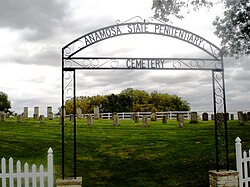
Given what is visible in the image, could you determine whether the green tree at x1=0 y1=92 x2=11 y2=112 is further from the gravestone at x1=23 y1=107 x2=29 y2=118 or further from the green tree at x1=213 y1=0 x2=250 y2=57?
the green tree at x1=213 y1=0 x2=250 y2=57

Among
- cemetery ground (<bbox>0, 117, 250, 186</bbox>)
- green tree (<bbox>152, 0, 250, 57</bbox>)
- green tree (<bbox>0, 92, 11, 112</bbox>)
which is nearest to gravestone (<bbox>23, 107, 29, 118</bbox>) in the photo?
cemetery ground (<bbox>0, 117, 250, 186</bbox>)

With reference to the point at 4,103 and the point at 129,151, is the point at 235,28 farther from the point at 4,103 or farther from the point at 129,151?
the point at 4,103

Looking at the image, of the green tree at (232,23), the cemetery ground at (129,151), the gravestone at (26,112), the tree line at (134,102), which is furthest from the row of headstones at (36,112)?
the green tree at (232,23)

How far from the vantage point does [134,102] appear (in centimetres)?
3631

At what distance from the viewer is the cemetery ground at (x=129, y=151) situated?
12.7 m

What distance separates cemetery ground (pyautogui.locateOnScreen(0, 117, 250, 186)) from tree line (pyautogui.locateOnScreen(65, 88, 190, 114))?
1353 cm

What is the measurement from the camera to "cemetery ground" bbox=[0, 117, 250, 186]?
12.7 m

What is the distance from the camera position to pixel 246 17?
13234mm

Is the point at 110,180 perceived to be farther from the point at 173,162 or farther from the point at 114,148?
the point at 114,148

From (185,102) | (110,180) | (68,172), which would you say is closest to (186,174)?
(110,180)

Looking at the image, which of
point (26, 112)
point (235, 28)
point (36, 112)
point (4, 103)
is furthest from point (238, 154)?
point (4, 103)

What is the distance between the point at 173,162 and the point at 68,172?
4195 mm

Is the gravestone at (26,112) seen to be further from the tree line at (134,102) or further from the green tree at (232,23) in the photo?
the green tree at (232,23)

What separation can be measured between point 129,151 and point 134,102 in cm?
2046
